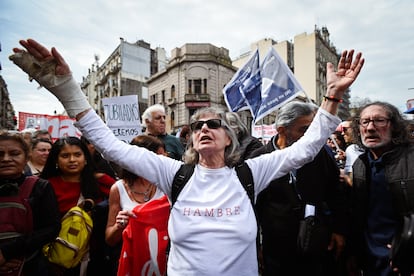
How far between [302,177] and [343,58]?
1.04 metres

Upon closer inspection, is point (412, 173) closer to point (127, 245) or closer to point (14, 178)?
point (127, 245)

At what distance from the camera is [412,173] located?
1918 millimetres

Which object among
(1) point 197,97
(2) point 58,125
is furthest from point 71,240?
(1) point 197,97

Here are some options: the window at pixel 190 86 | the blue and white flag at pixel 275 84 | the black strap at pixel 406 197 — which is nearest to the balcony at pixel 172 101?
the window at pixel 190 86

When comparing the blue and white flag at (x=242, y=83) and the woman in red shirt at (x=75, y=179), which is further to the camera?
the blue and white flag at (x=242, y=83)

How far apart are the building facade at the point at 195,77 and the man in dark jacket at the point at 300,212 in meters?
28.2

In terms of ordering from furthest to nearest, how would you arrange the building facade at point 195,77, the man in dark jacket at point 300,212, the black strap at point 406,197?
the building facade at point 195,77 → the man in dark jacket at point 300,212 → the black strap at point 406,197

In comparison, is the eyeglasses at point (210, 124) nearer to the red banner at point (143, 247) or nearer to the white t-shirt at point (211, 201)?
the white t-shirt at point (211, 201)

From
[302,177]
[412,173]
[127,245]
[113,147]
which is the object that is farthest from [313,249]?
[113,147]

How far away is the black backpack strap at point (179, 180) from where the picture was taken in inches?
69.5

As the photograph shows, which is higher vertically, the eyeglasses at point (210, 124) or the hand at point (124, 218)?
the eyeglasses at point (210, 124)

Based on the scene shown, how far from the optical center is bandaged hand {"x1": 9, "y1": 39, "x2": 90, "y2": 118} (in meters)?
1.61

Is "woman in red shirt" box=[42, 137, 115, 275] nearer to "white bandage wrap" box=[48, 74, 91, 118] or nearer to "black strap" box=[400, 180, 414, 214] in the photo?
"white bandage wrap" box=[48, 74, 91, 118]

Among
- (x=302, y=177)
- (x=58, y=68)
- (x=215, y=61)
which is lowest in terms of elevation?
(x=302, y=177)
